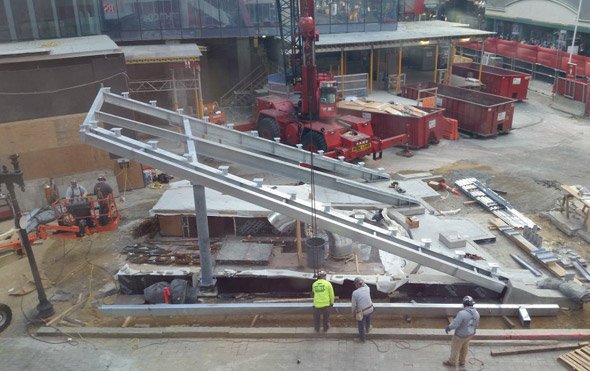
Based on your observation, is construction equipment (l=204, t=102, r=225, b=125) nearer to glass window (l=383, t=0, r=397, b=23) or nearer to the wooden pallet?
glass window (l=383, t=0, r=397, b=23)

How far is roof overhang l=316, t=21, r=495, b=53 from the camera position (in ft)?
92.1

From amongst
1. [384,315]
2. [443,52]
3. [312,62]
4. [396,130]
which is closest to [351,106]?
[396,130]

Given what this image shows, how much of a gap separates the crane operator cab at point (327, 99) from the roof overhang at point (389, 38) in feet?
26.1

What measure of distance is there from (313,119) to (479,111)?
317 inches

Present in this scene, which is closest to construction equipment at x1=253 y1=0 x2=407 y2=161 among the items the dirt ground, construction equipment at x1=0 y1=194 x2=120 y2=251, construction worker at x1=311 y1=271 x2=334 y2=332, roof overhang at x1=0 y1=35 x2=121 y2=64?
the dirt ground

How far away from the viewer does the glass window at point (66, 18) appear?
24078 mm

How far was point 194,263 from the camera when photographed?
42.3ft

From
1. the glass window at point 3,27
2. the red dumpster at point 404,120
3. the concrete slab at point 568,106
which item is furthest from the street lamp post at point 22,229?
the concrete slab at point 568,106

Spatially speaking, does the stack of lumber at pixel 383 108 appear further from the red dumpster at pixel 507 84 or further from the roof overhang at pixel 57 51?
the roof overhang at pixel 57 51

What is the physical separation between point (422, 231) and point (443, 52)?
2719cm

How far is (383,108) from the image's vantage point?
2262 cm

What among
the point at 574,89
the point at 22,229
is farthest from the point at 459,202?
the point at 574,89

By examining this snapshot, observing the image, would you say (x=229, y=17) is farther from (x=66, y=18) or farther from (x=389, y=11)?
(x=389, y=11)

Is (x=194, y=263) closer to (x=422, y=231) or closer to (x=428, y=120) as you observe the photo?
(x=422, y=231)
